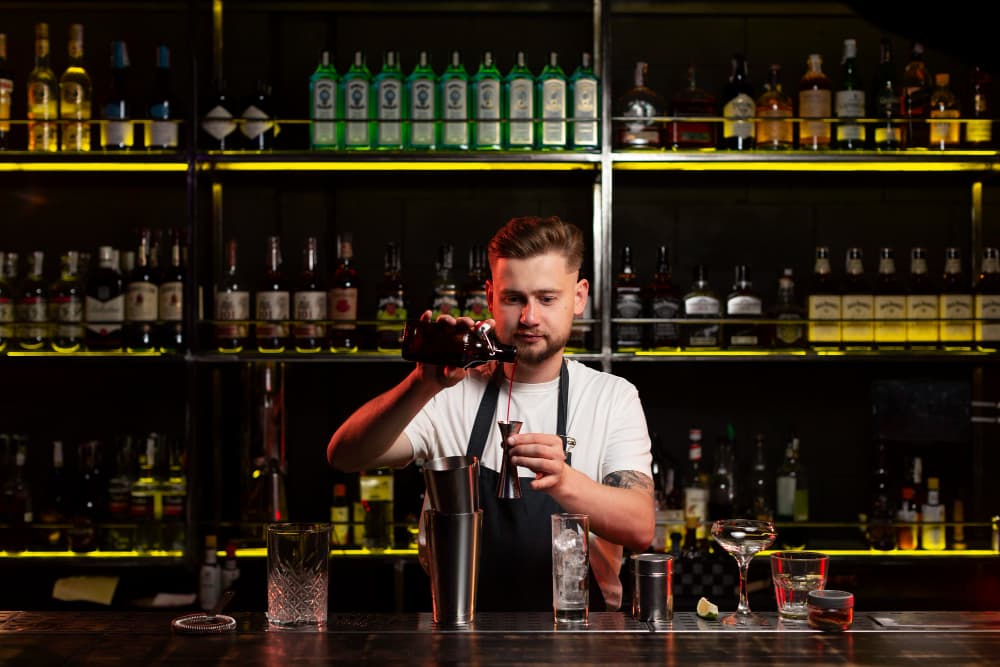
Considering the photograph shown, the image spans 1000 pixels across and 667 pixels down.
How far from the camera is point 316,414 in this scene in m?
2.76

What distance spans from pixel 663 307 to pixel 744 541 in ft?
4.08

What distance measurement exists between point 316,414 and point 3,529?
0.81m

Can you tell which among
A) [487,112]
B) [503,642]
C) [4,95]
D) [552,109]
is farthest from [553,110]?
[503,642]

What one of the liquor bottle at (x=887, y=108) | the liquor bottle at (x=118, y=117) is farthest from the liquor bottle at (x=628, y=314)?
the liquor bottle at (x=118, y=117)

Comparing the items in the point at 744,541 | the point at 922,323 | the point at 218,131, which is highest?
the point at 218,131

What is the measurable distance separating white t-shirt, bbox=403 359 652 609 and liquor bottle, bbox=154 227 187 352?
84cm

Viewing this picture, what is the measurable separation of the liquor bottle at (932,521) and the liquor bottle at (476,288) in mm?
1204

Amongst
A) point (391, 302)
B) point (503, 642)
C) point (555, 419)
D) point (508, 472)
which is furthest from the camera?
point (391, 302)

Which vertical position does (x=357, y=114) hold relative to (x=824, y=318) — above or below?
above

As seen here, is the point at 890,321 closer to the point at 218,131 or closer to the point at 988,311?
the point at 988,311

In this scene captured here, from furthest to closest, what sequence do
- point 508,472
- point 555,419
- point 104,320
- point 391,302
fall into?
point 391,302 → point 104,320 → point 555,419 → point 508,472

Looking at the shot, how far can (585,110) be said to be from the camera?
98.0 inches

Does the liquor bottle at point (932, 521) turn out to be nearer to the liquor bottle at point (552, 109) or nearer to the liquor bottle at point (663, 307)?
the liquor bottle at point (663, 307)

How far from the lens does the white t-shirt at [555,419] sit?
1.86 metres
